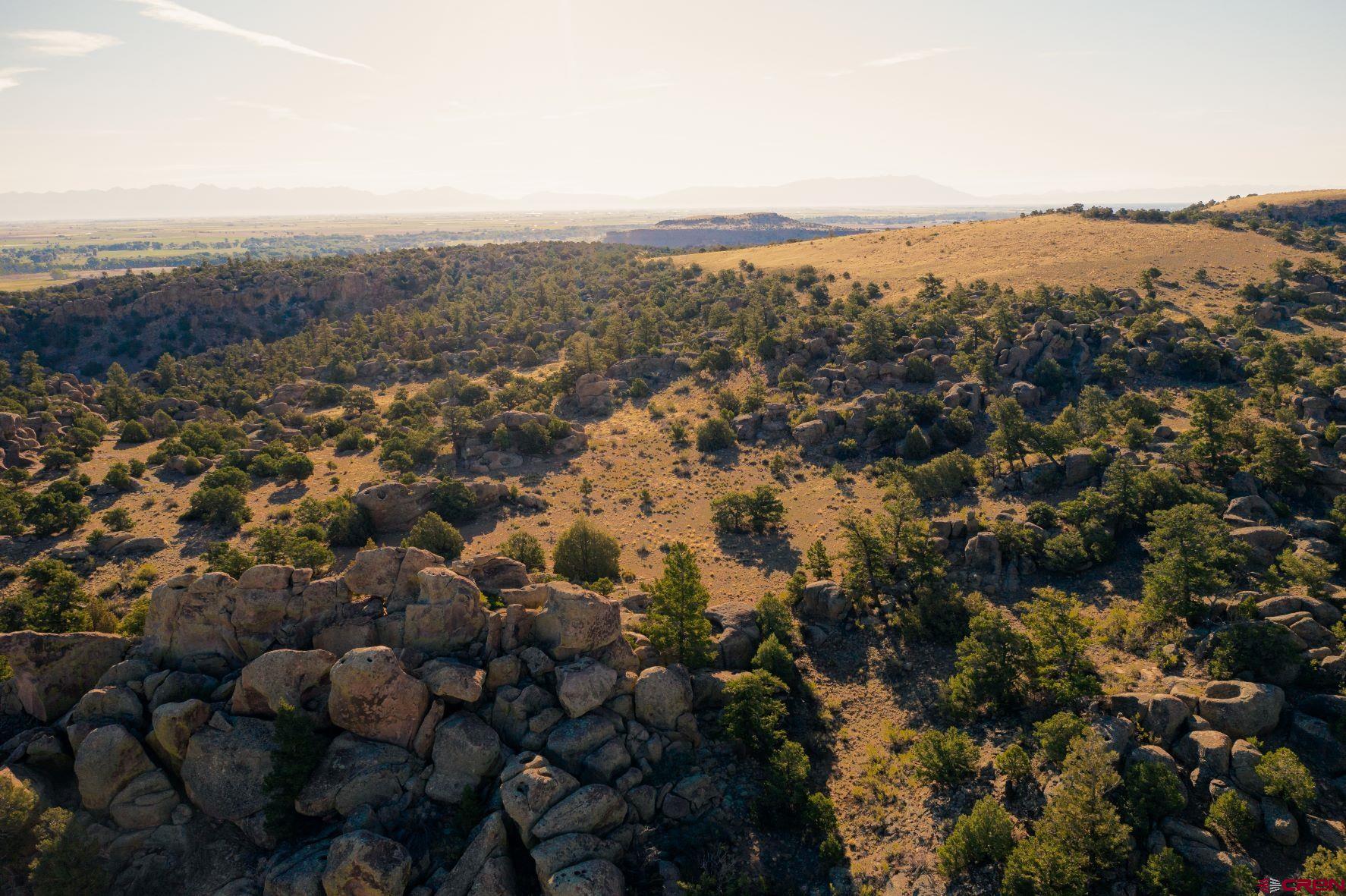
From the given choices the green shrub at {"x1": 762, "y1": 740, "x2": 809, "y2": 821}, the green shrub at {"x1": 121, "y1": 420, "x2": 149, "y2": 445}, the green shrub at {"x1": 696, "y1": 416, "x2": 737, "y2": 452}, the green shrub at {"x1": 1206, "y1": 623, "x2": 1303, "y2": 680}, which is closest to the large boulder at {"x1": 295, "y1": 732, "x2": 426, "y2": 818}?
the green shrub at {"x1": 762, "y1": 740, "x2": 809, "y2": 821}

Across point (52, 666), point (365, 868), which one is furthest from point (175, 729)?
point (365, 868)

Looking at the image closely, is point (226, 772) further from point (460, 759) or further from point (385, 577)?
point (385, 577)

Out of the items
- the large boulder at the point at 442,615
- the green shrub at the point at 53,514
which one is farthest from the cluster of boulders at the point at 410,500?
the large boulder at the point at 442,615

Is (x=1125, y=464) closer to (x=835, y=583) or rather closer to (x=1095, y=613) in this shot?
(x=1095, y=613)

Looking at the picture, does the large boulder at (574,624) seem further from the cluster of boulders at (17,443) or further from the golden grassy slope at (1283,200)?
the golden grassy slope at (1283,200)

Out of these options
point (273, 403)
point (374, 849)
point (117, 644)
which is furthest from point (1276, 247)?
point (273, 403)

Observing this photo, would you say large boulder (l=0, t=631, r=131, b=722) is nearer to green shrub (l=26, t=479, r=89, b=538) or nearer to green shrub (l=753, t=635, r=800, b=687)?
green shrub (l=26, t=479, r=89, b=538)
